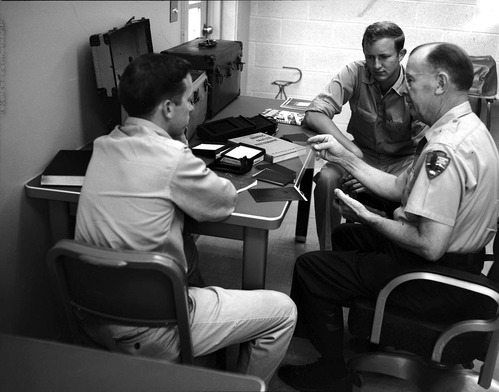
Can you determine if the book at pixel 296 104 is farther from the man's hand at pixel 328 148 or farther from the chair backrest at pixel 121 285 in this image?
the chair backrest at pixel 121 285

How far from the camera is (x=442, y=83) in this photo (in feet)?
5.12

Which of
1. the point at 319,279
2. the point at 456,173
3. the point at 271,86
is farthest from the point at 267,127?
the point at 456,173

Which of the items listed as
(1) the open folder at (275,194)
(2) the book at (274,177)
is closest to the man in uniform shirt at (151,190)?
(1) the open folder at (275,194)

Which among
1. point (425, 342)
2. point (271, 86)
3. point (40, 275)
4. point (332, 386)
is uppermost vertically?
point (271, 86)

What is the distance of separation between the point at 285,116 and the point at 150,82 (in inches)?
44.8

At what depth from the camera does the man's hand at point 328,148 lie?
2.00 metres

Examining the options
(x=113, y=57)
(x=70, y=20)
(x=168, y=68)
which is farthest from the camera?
(x=113, y=57)

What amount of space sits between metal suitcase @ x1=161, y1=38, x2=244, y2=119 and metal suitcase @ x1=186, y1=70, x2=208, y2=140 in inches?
1.9

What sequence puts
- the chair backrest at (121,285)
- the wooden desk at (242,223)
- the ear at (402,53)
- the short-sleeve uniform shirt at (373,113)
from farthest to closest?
1. the short-sleeve uniform shirt at (373,113)
2. the ear at (402,53)
3. the wooden desk at (242,223)
4. the chair backrest at (121,285)

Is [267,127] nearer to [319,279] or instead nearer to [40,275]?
[319,279]

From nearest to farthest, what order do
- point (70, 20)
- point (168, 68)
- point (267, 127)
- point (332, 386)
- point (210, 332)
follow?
1. point (70, 20)
2. point (168, 68)
3. point (210, 332)
4. point (332, 386)
5. point (267, 127)

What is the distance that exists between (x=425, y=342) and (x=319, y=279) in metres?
0.36

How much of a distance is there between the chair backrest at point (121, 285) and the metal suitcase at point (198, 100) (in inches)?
34.9

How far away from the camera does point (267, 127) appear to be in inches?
86.0
